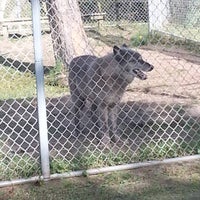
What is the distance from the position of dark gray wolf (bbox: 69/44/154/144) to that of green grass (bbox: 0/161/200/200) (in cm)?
90

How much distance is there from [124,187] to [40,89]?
3.63ft

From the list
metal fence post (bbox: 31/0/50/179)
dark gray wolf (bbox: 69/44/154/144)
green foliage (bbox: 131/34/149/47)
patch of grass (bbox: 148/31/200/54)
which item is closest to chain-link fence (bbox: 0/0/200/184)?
dark gray wolf (bbox: 69/44/154/144)

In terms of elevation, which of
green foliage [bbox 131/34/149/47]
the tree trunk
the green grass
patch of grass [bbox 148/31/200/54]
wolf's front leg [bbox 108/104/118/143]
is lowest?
green foliage [bbox 131/34/149/47]

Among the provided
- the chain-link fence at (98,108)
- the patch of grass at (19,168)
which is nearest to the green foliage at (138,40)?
the chain-link fence at (98,108)

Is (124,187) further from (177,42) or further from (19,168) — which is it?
(177,42)

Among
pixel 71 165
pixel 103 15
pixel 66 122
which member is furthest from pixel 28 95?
pixel 103 15

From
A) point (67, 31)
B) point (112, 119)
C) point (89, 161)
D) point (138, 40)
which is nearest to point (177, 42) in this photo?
point (138, 40)

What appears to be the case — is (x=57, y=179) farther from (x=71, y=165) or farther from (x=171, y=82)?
(x=171, y=82)

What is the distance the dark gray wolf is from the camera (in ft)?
16.5

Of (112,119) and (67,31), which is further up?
(112,119)

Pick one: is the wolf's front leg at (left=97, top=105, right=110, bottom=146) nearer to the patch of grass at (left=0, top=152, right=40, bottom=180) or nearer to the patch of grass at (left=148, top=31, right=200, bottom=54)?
the patch of grass at (left=0, top=152, right=40, bottom=180)

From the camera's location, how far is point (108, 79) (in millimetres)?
5141

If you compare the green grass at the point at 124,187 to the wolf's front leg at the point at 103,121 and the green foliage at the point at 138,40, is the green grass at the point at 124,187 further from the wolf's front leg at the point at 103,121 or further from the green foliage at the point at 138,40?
the green foliage at the point at 138,40

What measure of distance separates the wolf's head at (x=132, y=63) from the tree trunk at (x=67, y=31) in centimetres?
383
